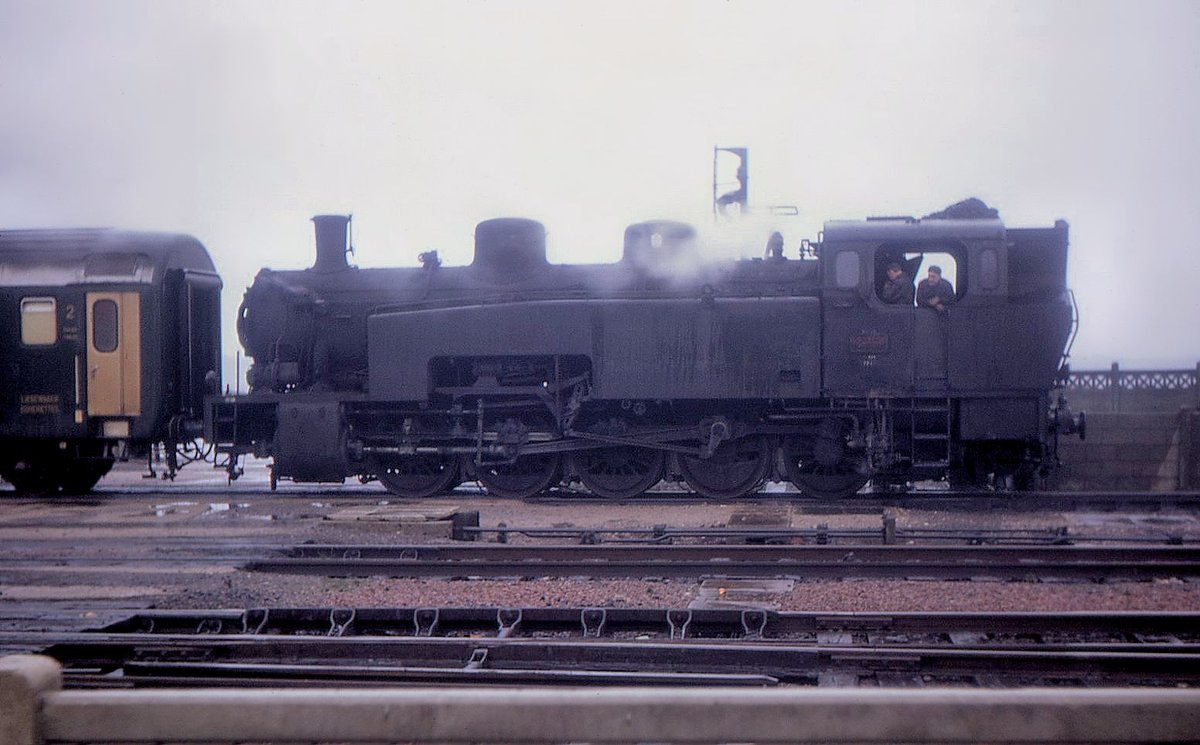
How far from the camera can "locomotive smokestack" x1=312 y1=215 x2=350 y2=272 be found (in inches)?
473

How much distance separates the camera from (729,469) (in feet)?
36.7

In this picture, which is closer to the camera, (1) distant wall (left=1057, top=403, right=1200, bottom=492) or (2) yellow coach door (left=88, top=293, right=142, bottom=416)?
(2) yellow coach door (left=88, top=293, right=142, bottom=416)

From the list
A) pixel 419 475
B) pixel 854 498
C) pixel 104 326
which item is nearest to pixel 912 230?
pixel 854 498

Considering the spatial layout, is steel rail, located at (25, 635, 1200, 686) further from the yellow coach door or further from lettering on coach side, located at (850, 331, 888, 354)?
the yellow coach door

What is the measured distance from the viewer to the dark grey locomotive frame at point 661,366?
34.4 ft

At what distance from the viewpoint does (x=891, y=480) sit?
11008 mm

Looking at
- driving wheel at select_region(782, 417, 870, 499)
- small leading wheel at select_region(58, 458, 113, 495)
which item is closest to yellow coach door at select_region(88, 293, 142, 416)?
small leading wheel at select_region(58, 458, 113, 495)

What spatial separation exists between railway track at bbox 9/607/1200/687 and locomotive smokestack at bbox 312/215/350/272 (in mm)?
6942

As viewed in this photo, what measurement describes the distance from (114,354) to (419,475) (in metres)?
4.16

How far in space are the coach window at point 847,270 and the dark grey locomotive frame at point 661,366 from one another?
0.05 feet

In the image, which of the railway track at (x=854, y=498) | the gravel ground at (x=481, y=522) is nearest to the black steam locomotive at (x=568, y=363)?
the railway track at (x=854, y=498)

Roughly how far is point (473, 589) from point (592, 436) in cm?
436

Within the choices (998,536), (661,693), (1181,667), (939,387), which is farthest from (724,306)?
(661,693)

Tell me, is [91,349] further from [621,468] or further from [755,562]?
[755,562]
